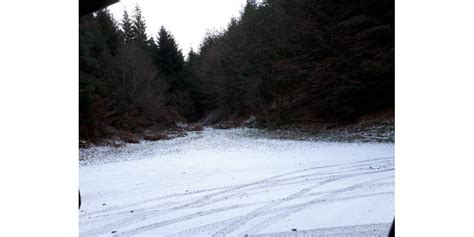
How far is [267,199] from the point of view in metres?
4.04

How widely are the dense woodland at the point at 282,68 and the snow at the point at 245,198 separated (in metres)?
7.39

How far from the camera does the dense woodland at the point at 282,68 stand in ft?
43.3

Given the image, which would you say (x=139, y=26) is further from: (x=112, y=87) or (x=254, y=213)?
(x=254, y=213)

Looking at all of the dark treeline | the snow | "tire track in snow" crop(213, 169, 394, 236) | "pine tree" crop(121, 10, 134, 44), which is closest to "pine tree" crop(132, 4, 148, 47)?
"pine tree" crop(121, 10, 134, 44)

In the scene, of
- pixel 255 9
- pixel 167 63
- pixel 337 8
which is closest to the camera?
pixel 337 8

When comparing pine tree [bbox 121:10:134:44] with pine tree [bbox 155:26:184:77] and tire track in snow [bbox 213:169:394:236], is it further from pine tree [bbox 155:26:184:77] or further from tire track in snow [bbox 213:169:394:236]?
tire track in snow [bbox 213:169:394:236]

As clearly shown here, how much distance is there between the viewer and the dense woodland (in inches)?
520

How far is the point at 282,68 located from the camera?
15.7 m

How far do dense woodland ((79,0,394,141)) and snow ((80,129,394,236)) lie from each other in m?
7.39
